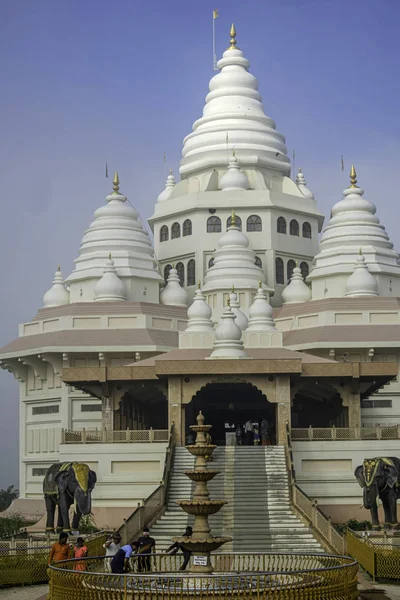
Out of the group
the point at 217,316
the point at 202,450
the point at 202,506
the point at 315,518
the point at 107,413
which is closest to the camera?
the point at 202,506

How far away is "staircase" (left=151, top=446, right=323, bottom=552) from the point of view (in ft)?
114

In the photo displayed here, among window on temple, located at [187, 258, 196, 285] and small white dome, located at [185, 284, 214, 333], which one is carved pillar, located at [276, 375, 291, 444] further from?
window on temple, located at [187, 258, 196, 285]

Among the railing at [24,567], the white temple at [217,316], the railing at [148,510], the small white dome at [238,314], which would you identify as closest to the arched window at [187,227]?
the white temple at [217,316]

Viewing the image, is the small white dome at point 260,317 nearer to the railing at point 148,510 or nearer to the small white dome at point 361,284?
the small white dome at point 361,284

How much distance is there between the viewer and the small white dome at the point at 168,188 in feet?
220

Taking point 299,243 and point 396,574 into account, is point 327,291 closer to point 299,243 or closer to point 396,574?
point 299,243

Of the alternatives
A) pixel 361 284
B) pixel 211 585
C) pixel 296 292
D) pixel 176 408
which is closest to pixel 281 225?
pixel 296 292

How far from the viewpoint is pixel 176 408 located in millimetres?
43438

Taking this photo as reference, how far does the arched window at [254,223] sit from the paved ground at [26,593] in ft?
116

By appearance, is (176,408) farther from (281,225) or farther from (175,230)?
(175,230)

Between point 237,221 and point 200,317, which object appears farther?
point 237,221

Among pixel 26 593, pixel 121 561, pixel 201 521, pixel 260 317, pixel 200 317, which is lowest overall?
pixel 26 593

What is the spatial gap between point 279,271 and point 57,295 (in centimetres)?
1105

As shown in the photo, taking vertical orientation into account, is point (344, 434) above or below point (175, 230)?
below
